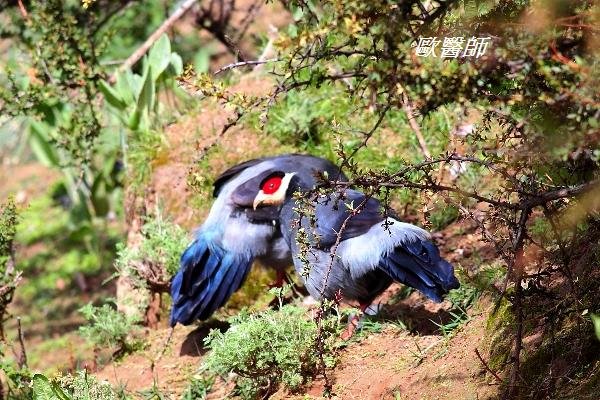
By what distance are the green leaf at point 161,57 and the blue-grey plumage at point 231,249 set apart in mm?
1810

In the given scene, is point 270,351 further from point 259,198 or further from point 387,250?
point 259,198

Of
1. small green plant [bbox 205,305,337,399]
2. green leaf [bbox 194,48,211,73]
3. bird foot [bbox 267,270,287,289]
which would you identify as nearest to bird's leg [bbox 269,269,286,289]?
bird foot [bbox 267,270,287,289]

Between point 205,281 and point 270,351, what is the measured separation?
89cm

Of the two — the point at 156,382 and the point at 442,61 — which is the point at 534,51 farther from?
the point at 156,382

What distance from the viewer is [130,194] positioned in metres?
6.49

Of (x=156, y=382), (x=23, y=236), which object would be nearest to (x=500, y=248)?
(x=156, y=382)

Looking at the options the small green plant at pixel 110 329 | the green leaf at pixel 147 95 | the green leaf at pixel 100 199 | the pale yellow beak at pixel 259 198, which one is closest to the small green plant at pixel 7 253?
the small green plant at pixel 110 329

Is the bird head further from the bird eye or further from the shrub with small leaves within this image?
the shrub with small leaves

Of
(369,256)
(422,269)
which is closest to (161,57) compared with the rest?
(369,256)

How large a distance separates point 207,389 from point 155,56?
272 cm

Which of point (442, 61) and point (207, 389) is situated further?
point (207, 389)

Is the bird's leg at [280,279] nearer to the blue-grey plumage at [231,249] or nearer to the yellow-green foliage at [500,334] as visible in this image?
the blue-grey plumage at [231,249]

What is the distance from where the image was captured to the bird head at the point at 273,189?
185 inches

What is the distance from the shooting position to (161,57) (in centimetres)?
649
